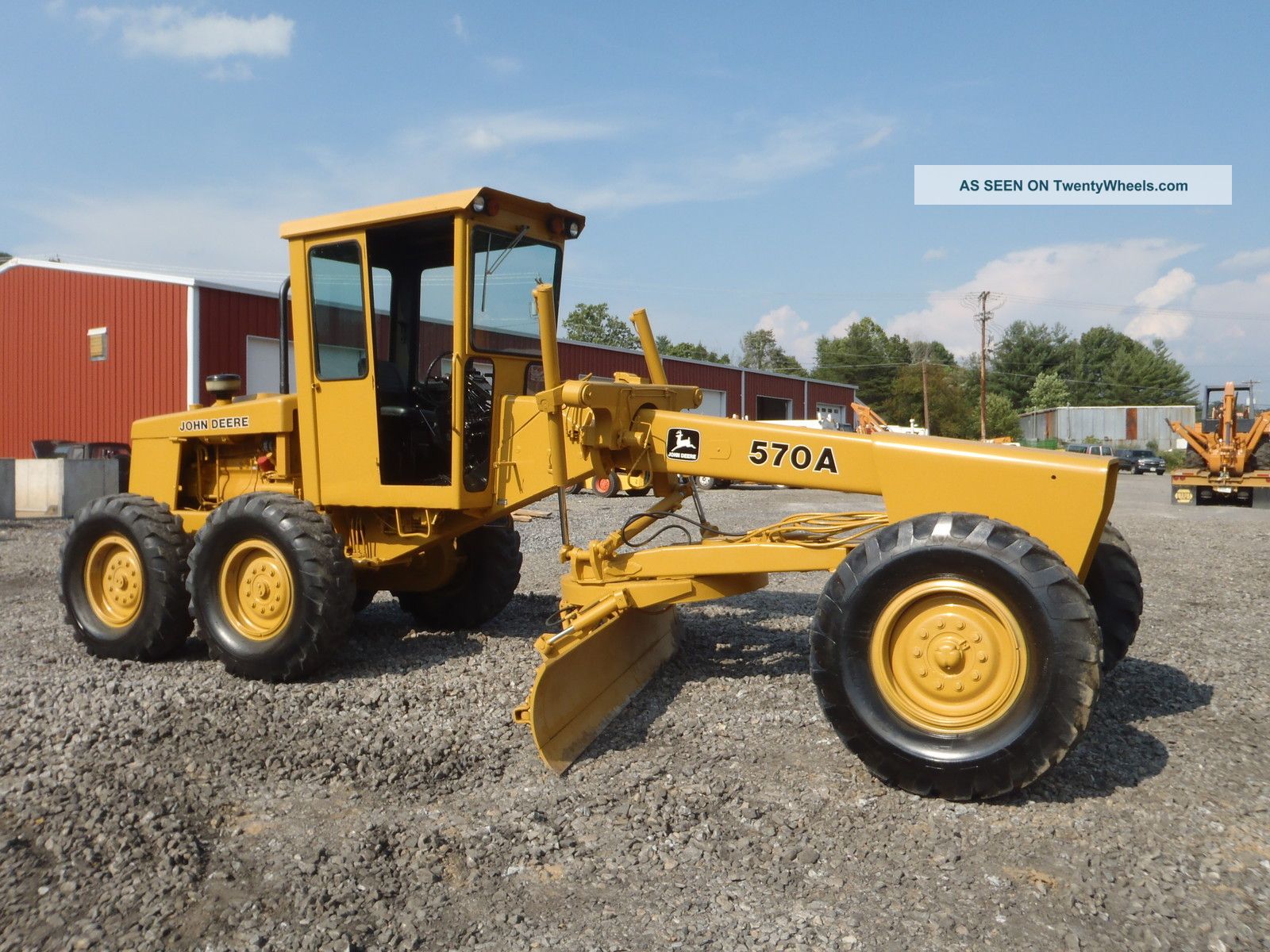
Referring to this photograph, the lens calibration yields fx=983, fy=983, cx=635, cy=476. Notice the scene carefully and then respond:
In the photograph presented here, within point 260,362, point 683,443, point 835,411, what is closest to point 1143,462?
point 835,411

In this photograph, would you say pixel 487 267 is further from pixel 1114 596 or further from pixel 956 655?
pixel 1114 596

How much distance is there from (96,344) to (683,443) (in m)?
20.6

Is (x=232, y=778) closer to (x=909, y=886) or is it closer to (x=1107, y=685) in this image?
(x=909, y=886)

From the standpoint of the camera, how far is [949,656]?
12.9 ft

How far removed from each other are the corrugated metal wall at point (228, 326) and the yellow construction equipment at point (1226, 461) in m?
20.5

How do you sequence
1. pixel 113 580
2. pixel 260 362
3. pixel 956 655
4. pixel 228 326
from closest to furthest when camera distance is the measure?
pixel 956 655
pixel 113 580
pixel 228 326
pixel 260 362

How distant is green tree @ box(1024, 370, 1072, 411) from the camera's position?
279ft

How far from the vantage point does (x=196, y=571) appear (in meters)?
5.89

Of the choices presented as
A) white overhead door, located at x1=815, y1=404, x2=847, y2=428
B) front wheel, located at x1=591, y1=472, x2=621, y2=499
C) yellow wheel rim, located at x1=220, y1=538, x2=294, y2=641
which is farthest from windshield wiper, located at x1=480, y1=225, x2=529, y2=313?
white overhead door, located at x1=815, y1=404, x2=847, y2=428

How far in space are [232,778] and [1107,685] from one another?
457 centimetres

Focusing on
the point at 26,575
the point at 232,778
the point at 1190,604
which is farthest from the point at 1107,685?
the point at 26,575

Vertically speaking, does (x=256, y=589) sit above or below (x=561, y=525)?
below

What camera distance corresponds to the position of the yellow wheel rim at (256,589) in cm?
578

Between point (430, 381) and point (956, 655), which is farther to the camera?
point (430, 381)
